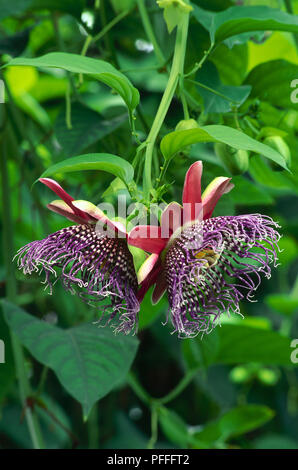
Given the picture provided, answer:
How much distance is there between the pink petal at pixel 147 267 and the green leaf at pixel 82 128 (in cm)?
30

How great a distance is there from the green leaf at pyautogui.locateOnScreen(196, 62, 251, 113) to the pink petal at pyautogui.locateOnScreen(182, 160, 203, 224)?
164mm

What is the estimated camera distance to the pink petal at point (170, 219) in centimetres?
50

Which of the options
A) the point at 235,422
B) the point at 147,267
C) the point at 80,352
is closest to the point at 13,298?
the point at 80,352

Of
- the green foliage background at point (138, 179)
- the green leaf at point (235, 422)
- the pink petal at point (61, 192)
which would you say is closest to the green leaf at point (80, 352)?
the green foliage background at point (138, 179)

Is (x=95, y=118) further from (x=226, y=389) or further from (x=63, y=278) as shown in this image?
(x=226, y=389)

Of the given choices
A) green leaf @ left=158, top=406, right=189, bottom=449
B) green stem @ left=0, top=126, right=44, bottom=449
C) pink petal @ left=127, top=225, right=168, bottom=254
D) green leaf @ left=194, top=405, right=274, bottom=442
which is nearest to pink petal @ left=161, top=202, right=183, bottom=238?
pink petal @ left=127, top=225, right=168, bottom=254

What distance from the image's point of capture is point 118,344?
0.75 m

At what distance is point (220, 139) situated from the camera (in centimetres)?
46

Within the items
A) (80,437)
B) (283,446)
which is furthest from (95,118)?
(283,446)

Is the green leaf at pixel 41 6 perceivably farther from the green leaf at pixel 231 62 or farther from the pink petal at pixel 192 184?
the pink petal at pixel 192 184

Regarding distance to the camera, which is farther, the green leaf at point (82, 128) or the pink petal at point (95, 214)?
the green leaf at point (82, 128)

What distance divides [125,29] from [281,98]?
0.31 m

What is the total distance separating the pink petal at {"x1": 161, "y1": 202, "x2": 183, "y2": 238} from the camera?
0.50 metres

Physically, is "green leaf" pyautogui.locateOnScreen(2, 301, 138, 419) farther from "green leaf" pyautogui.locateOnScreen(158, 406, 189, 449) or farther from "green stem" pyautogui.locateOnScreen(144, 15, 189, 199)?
"green leaf" pyautogui.locateOnScreen(158, 406, 189, 449)
